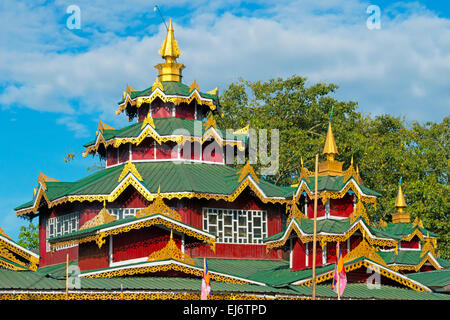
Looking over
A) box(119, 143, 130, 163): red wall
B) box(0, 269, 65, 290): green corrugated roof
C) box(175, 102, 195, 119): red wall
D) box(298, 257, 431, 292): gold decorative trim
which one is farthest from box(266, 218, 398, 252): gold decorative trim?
box(0, 269, 65, 290): green corrugated roof

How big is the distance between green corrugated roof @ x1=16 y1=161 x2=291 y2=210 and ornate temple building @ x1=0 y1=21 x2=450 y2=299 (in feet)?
0.37

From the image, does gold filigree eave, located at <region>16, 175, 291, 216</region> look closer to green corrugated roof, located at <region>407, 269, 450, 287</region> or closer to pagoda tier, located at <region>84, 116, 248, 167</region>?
pagoda tier, located at <region>84, 116, 248, 167</region>

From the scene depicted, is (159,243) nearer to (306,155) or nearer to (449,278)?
(449,278)

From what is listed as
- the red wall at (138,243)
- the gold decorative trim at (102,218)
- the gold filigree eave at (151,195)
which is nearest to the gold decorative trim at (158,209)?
the red wall at (138,243)

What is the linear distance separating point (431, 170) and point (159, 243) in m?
40.6

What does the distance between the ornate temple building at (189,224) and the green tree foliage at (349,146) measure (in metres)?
11.2

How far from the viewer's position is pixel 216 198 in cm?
4300

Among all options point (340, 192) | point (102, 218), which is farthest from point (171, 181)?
point (340, 192)

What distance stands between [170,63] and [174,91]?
4.04m

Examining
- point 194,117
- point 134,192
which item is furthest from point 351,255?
point 194,117

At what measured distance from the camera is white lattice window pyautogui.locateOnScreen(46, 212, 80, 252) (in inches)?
1740

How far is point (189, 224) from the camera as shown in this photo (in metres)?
42.5

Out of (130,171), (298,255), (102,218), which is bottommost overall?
(298,255)

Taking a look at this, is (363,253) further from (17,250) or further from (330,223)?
(17,250)
